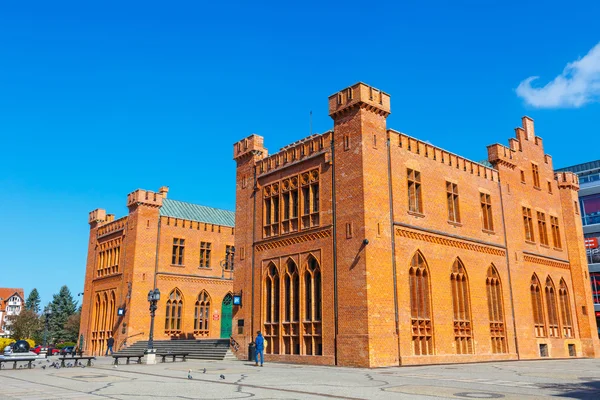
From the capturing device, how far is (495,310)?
29.8 m

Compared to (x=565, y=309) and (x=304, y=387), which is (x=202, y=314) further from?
(x=304, y=387)

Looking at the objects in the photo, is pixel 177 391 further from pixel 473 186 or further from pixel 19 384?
pixel 473 186

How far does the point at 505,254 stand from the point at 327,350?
1429 cm

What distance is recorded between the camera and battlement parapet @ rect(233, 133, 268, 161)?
102 ft

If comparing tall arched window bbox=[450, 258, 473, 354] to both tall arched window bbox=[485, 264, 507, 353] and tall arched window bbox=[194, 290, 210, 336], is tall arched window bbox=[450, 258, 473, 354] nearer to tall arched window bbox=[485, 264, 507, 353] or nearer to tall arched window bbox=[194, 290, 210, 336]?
tall arched window bbox=[485, 264, 507, 353]

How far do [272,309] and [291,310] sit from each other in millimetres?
1463

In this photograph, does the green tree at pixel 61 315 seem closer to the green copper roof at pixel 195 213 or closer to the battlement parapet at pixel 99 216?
the battlement parapet at pixel 99 216

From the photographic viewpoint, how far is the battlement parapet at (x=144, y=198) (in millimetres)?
39750

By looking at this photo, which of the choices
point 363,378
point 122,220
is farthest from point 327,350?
point 122,220

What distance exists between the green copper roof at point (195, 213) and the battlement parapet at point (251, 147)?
522 inches

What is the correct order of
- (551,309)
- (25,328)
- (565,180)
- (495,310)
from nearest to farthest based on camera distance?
(495,310), (551,309), (565,180), (25,328)

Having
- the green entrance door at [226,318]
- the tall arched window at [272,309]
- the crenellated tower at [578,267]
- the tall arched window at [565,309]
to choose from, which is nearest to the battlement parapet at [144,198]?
the green entrance door at [226,318]

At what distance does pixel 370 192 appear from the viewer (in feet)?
78.3

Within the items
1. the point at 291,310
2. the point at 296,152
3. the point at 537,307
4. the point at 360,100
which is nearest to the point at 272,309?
the point at 291,310
